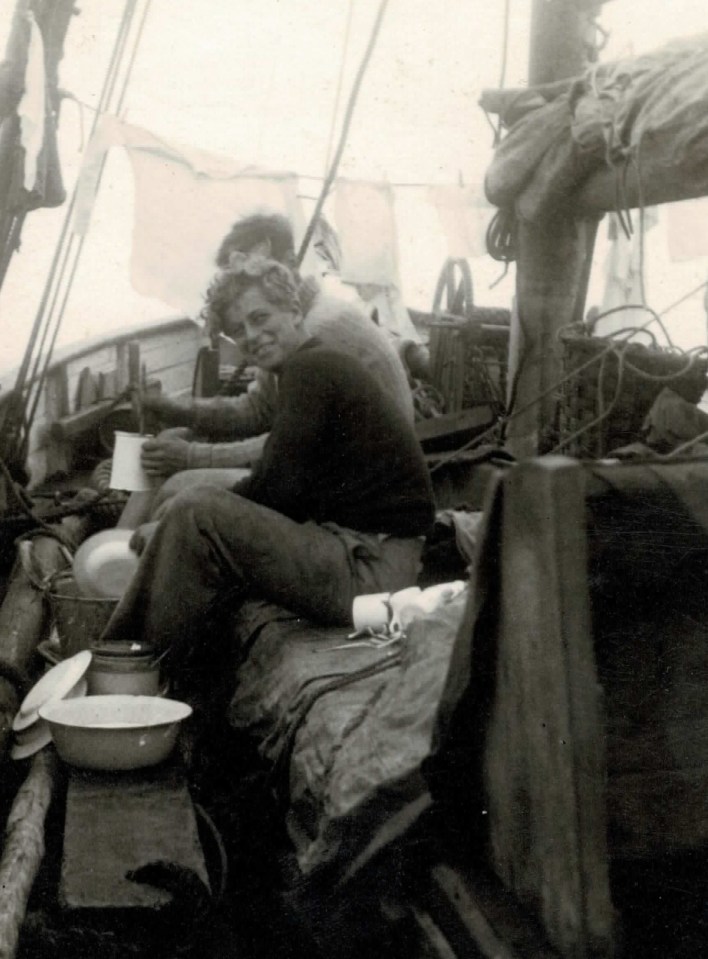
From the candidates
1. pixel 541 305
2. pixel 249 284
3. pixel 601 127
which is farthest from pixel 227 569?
pixel 541 305

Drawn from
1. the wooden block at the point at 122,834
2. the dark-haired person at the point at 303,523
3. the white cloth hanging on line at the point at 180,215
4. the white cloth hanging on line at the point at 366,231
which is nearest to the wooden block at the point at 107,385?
the white cloth hanging on line at the point at 180,215

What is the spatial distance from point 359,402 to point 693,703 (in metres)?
2.02

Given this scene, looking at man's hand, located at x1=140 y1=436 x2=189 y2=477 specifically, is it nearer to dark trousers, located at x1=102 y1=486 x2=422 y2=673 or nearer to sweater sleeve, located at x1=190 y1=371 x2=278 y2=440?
sweater sleeve, located at x1=190 y1=371 x2=278 y2=440

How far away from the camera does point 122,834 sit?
2.45 meters

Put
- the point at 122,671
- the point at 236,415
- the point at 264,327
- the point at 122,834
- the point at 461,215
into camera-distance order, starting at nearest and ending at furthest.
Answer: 1. the point at 122,834
2. the point at 122,671
3. the point at 264,327
4. the point at 236,415
5. the point at 461,215

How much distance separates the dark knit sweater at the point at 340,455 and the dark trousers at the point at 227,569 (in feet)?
0.34

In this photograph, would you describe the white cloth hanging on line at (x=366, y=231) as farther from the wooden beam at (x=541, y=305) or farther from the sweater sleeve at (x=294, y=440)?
the sweater sleeve at (x=294, y=440)

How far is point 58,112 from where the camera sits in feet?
18.9

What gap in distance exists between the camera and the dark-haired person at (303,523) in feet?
11.3

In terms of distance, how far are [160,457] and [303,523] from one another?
1553mm

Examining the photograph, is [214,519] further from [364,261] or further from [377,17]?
[364,261]

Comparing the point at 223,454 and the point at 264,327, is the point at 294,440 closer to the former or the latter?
the point at 264,327

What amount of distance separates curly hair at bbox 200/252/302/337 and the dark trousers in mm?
842

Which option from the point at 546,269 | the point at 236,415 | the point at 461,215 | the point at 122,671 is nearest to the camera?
the point at 122,671
